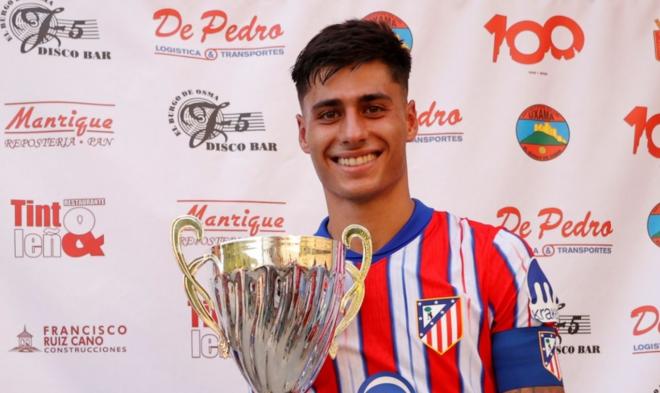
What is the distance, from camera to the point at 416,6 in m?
2.73

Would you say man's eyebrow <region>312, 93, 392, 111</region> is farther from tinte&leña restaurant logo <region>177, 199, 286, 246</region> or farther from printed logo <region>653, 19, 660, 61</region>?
printed logo <region>653, 19, 660, 61</region>

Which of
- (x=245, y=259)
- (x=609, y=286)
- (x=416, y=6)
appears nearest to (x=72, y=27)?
(x=416, y=6)

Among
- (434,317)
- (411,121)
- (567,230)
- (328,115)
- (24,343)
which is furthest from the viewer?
(567,230)

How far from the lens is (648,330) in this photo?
2.60 metres

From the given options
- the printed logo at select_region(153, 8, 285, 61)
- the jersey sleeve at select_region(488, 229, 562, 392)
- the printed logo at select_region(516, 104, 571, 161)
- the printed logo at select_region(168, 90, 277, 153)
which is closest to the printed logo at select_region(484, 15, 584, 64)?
the printed logo at select_region(516, 104, 571, 161)

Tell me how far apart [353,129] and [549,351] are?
0.53 metres

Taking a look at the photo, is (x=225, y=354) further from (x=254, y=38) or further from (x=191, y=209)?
(x=254, y=38)

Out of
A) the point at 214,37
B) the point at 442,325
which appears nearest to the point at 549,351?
the point at 442,325

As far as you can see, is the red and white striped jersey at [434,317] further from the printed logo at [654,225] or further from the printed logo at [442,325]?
the printed logo at [654,225]

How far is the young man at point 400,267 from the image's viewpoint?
1.55 metres

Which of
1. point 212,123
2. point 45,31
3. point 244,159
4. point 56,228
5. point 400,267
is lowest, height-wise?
point 400,267

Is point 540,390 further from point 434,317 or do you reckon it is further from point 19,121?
point 19,121

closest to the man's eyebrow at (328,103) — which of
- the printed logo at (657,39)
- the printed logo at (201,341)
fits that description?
the printed logo at (201,341)

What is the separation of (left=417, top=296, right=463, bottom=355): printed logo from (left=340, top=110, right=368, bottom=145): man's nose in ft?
1.08
